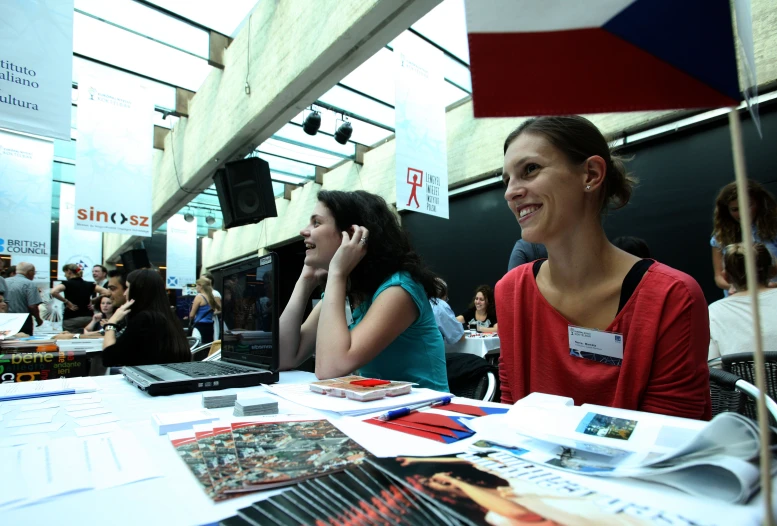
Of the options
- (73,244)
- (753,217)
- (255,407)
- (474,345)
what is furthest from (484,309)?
(73,244)

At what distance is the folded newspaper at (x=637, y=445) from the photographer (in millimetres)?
426

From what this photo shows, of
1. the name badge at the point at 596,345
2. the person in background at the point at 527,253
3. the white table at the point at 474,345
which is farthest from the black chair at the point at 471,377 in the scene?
the white table at the point at 474,345

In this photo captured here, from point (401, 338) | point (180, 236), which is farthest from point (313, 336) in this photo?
point (180, 236)

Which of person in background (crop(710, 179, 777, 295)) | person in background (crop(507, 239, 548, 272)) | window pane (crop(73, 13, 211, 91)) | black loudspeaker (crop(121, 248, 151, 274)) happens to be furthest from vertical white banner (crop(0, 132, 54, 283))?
person in background (crop(710, 179, 777, 295))

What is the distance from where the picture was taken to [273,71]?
4590 mm

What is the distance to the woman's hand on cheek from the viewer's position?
1.49 meters

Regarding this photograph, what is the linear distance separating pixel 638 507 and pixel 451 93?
6.34m

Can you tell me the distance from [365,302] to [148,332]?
128cm

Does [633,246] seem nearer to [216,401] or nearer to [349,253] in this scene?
[349,253]

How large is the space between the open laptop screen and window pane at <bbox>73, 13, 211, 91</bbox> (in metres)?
4.67

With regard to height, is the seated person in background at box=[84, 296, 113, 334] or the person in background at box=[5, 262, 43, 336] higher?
the person in background at box=[5, 262, 43, 336]

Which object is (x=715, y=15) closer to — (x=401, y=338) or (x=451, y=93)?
(x=401, y=338)

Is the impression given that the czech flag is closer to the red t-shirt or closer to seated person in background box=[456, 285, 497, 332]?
the red t-shirt

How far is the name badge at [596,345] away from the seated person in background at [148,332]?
2.01m
